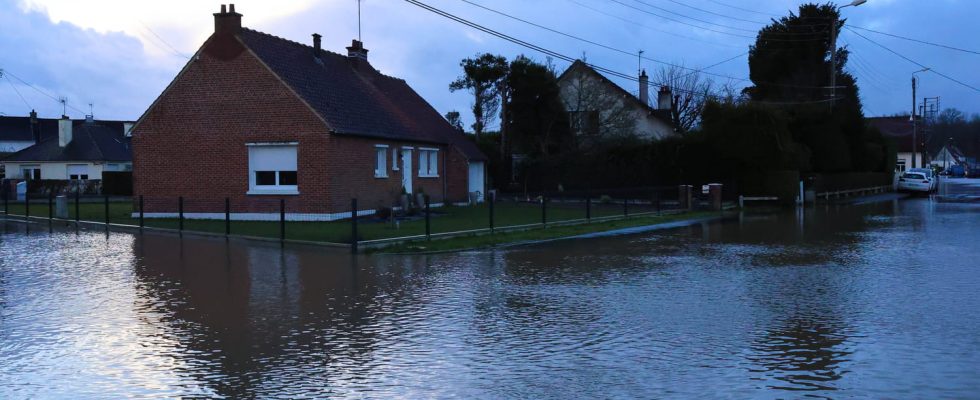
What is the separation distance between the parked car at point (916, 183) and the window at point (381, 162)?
35849 millimetres

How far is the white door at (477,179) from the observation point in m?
39.9

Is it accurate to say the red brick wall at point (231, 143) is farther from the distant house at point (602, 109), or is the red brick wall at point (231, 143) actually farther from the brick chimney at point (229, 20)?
the distant house at point (602, 109)

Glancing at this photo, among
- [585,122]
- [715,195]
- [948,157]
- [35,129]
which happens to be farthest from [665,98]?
[948,157]

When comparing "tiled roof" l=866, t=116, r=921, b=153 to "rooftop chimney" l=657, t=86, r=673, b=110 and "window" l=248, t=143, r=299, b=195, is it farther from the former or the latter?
"window" l=248, t=143, r=299, b=195

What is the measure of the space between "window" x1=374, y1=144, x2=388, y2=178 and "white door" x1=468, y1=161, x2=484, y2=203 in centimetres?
929

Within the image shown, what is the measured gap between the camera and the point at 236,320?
9.59 meters

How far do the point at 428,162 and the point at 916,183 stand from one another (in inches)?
1295

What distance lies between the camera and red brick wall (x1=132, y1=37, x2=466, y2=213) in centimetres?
2662

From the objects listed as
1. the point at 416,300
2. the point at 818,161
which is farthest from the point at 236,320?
the point at 818,161

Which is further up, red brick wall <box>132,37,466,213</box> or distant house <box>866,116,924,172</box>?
distant house <box>866,116,924,172</box>

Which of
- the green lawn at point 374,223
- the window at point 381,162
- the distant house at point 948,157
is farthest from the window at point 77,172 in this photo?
the distant house at point 948,157

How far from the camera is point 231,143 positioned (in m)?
27.6

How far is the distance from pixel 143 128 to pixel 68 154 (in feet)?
115

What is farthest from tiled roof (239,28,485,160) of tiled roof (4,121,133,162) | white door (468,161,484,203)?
tiled roof (4,121,133,162)
